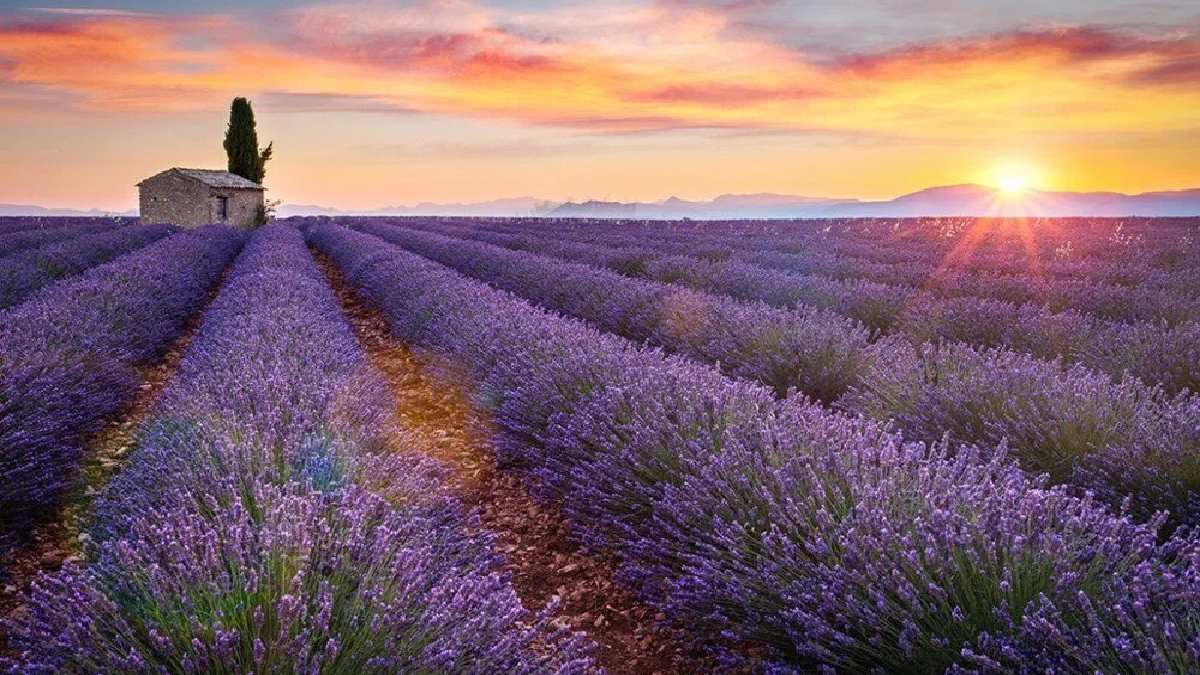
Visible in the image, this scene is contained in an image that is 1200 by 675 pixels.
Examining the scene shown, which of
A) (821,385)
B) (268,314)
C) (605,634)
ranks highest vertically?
(268,314)

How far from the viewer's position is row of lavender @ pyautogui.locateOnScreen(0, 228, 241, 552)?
350 cm

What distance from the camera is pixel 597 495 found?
3324 millimetres

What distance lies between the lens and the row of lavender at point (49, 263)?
9430 millimetres

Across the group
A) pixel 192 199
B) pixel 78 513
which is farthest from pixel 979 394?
pixel 192 199

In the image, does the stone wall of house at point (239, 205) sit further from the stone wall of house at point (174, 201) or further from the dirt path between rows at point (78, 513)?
the dirt path between rows at point (78, 513)

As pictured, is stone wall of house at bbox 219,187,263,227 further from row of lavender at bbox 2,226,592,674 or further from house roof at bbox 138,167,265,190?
row of lavender at bbox 2,226,592,674

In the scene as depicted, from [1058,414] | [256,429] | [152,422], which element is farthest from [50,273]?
[1058,414]

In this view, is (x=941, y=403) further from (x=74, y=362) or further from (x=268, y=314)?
(x=74, y=362)

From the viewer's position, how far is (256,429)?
119 inches

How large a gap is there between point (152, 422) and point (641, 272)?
906 cm

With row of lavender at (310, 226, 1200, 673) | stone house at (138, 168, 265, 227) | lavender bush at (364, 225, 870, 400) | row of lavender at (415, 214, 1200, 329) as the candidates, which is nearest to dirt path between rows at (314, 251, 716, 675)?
row of lavender at (310, 226, 1200, 673)

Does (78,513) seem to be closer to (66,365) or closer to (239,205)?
(66,365)

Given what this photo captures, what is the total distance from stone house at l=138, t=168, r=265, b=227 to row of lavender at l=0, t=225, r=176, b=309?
16.6 m

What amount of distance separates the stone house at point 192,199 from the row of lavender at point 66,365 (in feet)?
84.2
